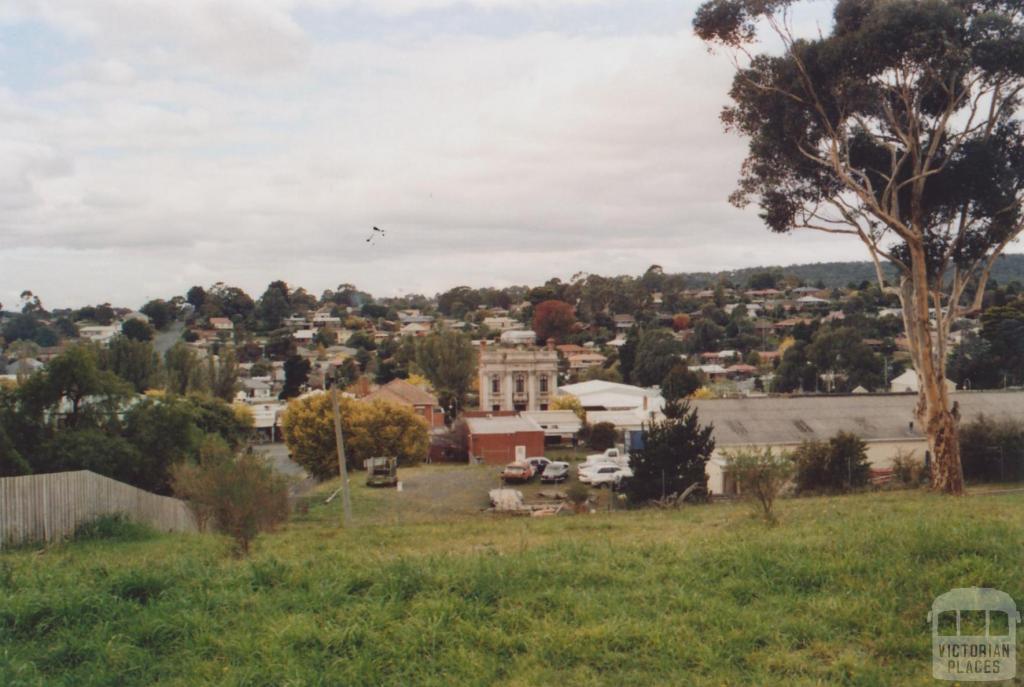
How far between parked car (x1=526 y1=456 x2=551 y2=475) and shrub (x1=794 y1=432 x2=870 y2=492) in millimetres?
8610

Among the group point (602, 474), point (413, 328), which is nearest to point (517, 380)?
point (602, 474)

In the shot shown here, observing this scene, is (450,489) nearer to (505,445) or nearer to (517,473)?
(517,473)

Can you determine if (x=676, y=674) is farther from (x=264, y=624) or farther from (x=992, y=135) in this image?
(x=992, y=135)

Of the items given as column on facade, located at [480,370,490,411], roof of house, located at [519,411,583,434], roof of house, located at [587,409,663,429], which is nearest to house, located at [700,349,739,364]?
column on facade, located at [480,370,490,411]

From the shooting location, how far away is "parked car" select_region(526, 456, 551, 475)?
76.4ft

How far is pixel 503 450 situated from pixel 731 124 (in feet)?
53.3

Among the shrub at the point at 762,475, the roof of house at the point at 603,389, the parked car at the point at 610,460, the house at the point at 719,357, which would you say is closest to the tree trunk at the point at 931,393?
the shrub at the point at 762,475

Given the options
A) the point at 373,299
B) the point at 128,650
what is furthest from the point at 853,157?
the point at 373,299

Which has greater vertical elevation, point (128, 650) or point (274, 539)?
point (128, 650)

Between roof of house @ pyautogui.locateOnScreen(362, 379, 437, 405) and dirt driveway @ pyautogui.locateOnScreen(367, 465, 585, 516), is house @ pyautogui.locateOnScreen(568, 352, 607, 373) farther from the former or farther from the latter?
dirt driveway @ pyautogui.locateOnScreen(367, 465, 585, 516)

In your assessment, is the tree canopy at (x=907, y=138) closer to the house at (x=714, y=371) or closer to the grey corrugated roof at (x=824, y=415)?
the grey corrugated roof at (x=824, y=415)

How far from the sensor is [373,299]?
10806 centimetres

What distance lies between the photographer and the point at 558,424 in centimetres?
3303

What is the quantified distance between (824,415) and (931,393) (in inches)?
353
